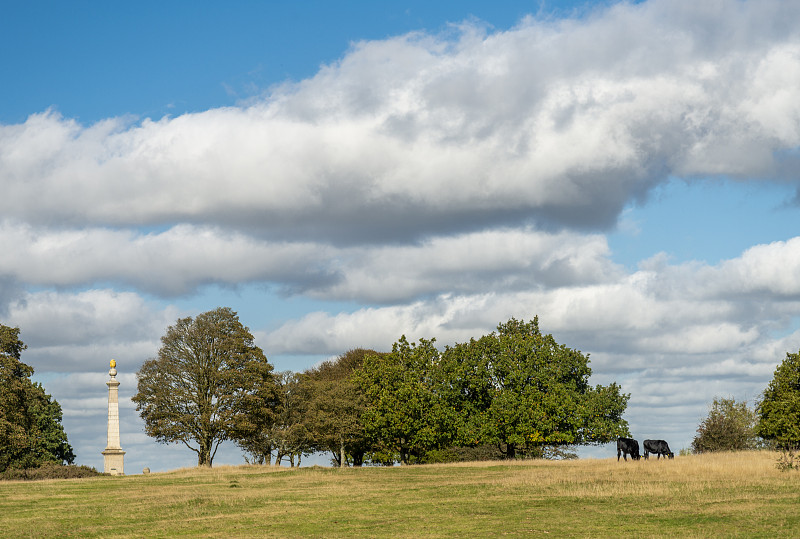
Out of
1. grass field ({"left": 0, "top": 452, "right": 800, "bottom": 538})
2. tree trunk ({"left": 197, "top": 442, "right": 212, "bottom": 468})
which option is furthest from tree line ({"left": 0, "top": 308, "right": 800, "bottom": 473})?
grass field ({"left": 0, "top": 452, "right": 800, "bottom": 538})

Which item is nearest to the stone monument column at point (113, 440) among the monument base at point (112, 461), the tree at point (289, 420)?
the monument base at point (112, 461)

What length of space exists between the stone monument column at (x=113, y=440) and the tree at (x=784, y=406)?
54.0 meters

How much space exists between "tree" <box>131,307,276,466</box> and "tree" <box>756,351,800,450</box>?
47.0 metres

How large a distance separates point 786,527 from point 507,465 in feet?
122

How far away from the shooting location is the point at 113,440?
76.6m

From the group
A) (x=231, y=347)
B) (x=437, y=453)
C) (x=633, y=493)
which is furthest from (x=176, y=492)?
(x=437, y=453)

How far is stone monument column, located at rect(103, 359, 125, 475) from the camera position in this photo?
75.8 metres

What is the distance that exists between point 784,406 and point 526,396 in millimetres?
34156

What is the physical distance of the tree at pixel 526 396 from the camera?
254ft

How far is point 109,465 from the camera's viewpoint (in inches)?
2982

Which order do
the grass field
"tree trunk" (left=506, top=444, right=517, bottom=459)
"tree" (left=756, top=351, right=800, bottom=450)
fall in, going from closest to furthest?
the grass field < "tree" (left=756, top=351, right=800, bottom=450) < "tree trunk" (left=506, top=444, right=517, bottom=459)

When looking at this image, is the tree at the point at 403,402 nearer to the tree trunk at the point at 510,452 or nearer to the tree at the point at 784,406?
the tree trunk at the point at 510,452

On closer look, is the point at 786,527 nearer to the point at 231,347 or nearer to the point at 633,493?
the point at 633,493

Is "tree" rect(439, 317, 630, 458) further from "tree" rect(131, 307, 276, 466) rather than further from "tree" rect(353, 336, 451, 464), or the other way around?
"tree" rect(131, 307, 276, 466)
